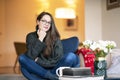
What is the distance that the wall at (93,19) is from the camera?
6145 mm

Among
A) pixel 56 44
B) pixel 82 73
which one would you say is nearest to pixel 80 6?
pixel 56 44

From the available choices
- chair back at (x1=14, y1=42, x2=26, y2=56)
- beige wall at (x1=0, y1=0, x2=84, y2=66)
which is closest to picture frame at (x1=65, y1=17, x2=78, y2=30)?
beige wall at (x1=0, y1=0, x2=84, y2=66)

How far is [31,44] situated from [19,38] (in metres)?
6.22

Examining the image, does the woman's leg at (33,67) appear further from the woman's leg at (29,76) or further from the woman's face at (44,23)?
the woman's face at (44,23)

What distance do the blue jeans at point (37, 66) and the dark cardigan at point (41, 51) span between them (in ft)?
0.17

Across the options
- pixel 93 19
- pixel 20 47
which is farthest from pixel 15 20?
pixel 93 19

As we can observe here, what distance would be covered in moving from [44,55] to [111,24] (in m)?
2.43

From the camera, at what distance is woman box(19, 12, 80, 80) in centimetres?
355

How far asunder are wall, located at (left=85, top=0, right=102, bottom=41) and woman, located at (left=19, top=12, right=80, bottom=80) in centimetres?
257

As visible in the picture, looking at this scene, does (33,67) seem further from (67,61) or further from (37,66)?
(67,61)

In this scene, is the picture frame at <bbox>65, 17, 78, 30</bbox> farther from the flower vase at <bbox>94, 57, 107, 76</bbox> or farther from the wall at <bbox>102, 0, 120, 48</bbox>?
the flower vase at <bbox>94, 57, 107, 76</bbox>

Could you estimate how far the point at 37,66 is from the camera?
140 inches

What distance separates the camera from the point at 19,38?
975 centimetres

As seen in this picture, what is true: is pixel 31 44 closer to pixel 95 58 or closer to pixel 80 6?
pixel 95 58
